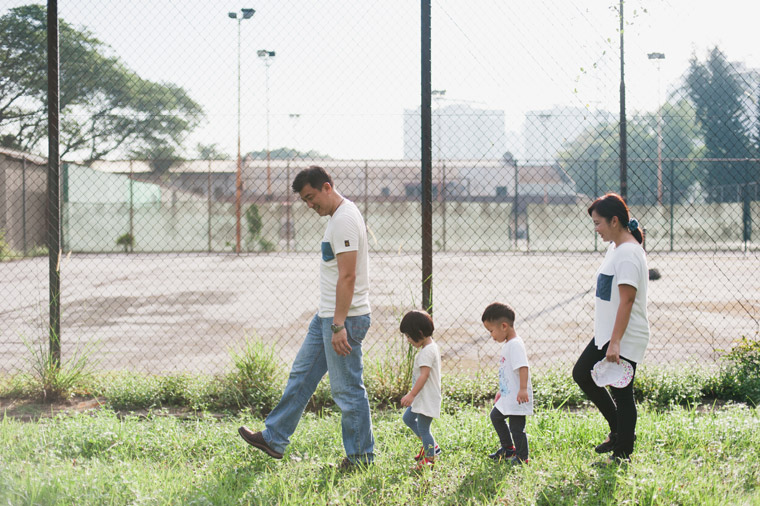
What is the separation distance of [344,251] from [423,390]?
883mm

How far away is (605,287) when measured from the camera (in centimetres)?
336

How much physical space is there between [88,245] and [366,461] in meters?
25.0

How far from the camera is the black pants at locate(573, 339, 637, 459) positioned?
3.32 meters

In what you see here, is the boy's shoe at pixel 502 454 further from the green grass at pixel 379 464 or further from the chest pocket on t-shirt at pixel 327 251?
the chest pocket on t-shirt at pixel 327 251

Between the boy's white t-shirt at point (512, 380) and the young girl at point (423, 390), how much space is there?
14.1 inches

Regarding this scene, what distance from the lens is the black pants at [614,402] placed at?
3318 mm

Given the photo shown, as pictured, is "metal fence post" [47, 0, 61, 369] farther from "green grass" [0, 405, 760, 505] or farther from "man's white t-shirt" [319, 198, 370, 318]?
"man's white t-shirt" [319, 198, 370, 318]

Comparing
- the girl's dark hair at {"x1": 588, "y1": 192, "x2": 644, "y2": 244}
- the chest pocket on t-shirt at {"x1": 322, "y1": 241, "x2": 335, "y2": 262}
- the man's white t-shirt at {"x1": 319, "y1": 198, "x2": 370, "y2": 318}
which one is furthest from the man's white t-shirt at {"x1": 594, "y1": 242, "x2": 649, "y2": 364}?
the chest pocket on t-shirt at {"x1": 322, "y1": 241, "x2": 335, "y2": 262}

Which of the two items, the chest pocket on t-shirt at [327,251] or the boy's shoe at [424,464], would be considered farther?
the chest pocket on t-shirt at [327,251]

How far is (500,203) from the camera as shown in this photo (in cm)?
2605

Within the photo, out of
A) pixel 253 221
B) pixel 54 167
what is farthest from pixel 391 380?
pixel 253 221

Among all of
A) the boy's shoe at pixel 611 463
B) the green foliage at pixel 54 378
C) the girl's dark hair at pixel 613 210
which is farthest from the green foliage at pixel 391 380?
the green foliage at pixel 54 378

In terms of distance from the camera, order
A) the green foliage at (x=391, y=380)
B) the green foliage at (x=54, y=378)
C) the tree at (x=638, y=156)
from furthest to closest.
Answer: the tree at (x=638, y=156) → the green foliage at (x=54, y=378) → the green foliage at (x=391, y=380)

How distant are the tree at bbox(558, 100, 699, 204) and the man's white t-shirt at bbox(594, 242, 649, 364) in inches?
79.4
